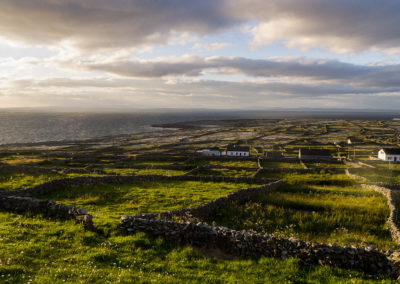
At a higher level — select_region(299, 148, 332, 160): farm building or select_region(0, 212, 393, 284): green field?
select_region(0, 212, 393, 284): green field

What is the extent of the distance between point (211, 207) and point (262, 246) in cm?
832

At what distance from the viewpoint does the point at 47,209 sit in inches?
571

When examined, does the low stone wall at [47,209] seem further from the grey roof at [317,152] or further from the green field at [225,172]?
the grey roof at [317,152]

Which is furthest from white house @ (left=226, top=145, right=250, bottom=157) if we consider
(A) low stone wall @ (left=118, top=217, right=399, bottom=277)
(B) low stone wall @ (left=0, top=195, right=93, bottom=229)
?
(A) low stone wall @ (left=118, top=217, right=399, bottom=277)

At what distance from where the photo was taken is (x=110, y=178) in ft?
92.4

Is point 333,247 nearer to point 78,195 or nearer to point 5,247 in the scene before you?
point 5,247

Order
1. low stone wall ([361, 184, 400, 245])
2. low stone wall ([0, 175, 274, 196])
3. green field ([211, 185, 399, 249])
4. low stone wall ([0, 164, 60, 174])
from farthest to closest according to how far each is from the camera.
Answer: low stone wall ([0, 164, 60, 174]), low stone wall ([0, 175, 274, 196]), low stone wall ([361, 184, 400, 245]), green field ([211, 185, 399, 249])

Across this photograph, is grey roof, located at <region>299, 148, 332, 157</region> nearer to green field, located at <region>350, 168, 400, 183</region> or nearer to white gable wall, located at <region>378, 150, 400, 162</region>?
white gable wall, located at <region>378, 150, 400, 162</region>

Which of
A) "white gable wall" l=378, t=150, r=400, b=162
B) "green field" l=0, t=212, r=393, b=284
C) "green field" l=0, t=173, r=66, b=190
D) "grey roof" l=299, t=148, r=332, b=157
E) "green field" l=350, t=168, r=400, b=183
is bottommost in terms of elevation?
"white gable wall" l=378, t=150, r=400, b=162

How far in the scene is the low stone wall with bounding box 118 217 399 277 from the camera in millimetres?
9297

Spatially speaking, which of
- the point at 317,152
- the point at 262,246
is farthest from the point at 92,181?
the point at 317,152

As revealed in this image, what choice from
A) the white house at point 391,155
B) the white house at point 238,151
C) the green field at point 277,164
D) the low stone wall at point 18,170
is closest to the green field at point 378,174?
the green field at point 277,164

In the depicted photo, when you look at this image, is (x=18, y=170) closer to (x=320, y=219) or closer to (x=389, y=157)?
(x=320, y=219)

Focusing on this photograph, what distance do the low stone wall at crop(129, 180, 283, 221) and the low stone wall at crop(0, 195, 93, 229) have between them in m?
3.14
